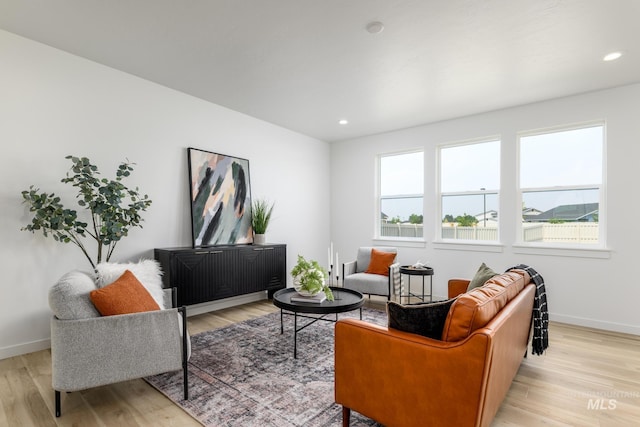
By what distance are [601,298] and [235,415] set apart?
164 inches

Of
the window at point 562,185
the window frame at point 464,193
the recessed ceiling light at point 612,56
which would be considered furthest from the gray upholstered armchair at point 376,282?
the recessed ceiling light at point 612,56

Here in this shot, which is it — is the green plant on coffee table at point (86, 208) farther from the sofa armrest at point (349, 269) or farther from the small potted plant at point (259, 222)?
the sofa armrest at point (349, 269)

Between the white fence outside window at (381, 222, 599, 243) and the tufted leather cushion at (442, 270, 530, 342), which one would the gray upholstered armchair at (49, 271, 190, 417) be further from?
Result: the white fence outside window at (381, 222, 599, 243)

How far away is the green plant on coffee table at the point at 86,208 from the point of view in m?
2.67

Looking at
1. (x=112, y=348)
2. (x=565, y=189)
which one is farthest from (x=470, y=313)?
(x=565, y=189)

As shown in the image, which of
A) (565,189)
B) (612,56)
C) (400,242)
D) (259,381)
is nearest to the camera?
(259,381)

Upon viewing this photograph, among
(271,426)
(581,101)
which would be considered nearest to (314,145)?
(581,101)

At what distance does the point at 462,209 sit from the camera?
15.9 feet

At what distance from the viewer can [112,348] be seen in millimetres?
1941

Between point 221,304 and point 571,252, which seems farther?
point 221,304

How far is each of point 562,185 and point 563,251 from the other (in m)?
0.83

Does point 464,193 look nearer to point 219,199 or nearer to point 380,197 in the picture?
point 380,197

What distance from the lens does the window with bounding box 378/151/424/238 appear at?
209 inches

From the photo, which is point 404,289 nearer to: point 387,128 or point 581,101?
point 387,128
